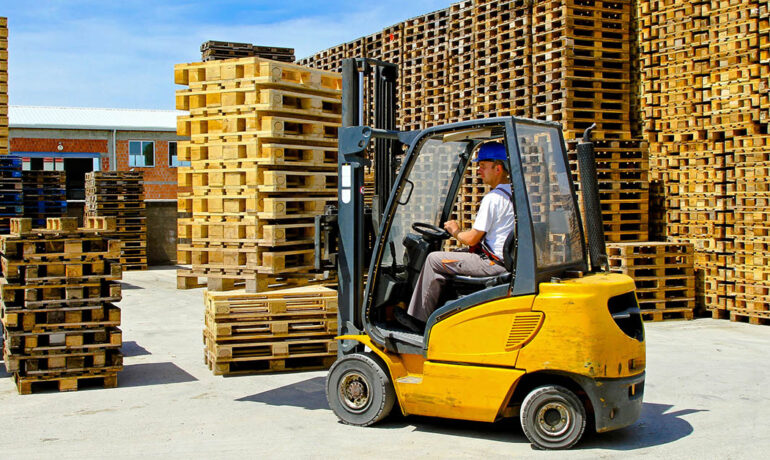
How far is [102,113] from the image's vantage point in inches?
1544

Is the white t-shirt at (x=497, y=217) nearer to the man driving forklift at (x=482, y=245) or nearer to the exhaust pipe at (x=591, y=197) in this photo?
the man driving forklift at (x=482, y=245)

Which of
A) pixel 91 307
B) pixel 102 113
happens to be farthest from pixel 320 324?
pixel 102 113

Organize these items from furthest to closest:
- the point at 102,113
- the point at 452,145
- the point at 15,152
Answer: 1. the point at 102,113
2. the point at 15,152
3. the point at 452,145

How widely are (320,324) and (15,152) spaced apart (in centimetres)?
2907

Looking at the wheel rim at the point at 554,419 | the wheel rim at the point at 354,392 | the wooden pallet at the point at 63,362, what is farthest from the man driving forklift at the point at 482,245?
the wooden pallet at the point at 63,362

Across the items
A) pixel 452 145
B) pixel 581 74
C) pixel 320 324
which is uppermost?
pixel 581 74

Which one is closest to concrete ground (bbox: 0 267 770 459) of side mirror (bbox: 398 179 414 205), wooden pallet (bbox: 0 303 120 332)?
wooden pallet (bbox: 0 303 120 332)

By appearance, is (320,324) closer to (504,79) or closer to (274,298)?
(274,298)

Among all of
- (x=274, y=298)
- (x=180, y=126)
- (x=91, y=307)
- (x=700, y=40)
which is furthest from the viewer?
(x=700, y=40)

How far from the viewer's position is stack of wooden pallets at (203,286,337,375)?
25.0 feet

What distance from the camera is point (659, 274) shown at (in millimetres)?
10875

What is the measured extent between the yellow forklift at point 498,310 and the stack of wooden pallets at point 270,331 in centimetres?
158

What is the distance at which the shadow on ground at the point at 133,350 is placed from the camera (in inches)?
344

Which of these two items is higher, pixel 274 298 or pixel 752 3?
pixel 752 3
